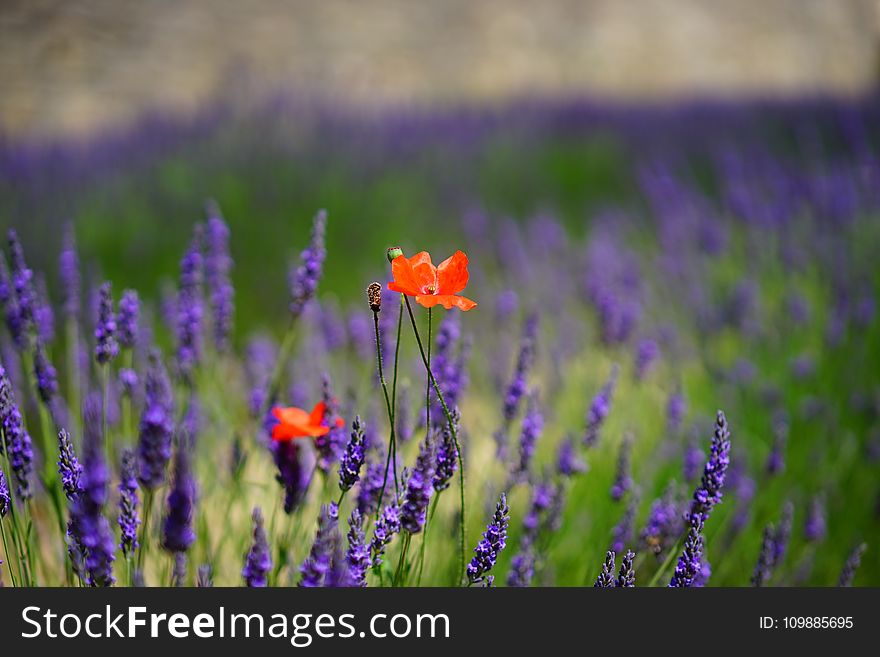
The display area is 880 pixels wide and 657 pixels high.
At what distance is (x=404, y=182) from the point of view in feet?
13.8

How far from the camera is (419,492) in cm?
85

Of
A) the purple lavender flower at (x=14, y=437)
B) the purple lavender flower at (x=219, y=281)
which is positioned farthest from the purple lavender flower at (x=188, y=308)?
the purple lavender flower at (x=14, y=437)

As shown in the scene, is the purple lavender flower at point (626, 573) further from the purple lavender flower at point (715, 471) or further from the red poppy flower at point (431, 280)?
the red poppy flower at point (431, 280)

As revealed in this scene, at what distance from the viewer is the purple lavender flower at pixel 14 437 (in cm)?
88

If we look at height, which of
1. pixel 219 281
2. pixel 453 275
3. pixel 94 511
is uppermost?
pixel 219 281

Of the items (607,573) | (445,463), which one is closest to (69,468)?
(445,463)

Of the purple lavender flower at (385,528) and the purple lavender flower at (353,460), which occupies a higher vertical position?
the purple lavender flower at (353,460)

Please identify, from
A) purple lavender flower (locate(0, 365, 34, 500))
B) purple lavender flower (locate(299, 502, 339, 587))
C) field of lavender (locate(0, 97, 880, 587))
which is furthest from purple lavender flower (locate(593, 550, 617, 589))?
purple lavender flower (locate(0, 365, 34, 500))

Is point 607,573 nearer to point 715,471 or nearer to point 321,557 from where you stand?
point 715,471

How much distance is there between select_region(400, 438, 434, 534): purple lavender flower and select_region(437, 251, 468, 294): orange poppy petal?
187mm

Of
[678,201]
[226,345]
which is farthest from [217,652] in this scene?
[678,201]

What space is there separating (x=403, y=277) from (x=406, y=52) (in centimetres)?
983

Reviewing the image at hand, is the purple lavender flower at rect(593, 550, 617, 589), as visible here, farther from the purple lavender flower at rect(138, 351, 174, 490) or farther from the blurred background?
the blurred background

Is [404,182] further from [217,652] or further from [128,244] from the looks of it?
[217,652]
